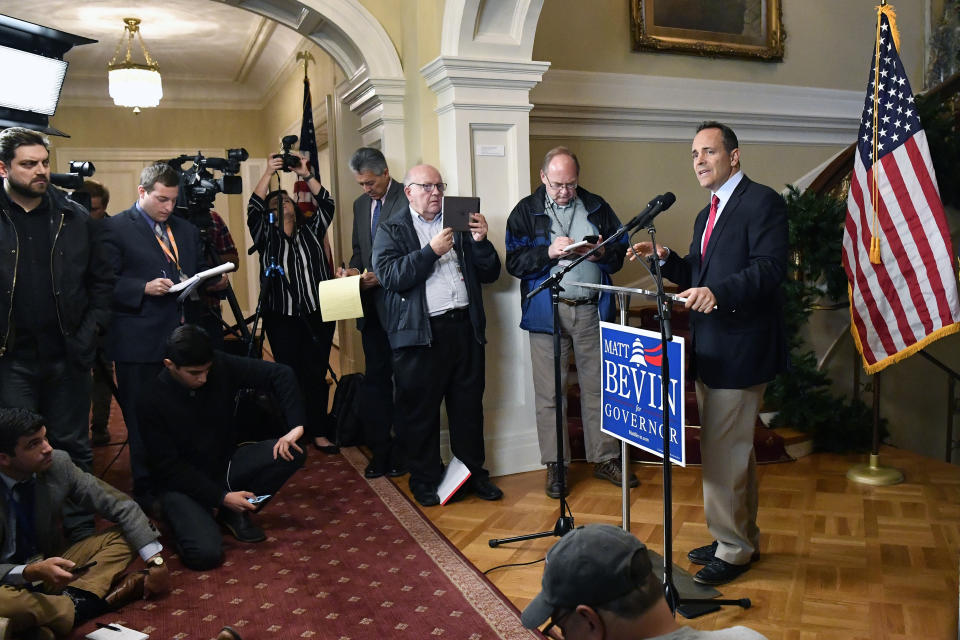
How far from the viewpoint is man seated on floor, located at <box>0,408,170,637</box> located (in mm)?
2381

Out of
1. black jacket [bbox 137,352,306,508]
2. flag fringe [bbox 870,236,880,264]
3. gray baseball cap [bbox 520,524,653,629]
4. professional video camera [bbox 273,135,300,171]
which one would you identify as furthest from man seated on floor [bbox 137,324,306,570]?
flag fringe [bbox 870,236,880,264]

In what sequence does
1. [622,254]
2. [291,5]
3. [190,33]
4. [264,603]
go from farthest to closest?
[190,33], [291,5], [622,254], [264,603]

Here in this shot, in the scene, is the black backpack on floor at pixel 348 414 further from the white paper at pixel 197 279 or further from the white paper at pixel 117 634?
the white paper at pixel 117 634

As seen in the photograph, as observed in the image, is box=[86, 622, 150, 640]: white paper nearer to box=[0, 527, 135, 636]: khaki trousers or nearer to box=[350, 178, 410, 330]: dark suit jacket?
box=[0, 527, 135, 636]: khaki trousers

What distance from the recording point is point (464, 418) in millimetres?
3738

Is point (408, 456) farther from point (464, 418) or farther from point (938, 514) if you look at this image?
point (938, 514)

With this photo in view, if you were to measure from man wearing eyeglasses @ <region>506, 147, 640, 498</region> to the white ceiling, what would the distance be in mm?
4089

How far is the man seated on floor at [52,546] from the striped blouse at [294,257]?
170 cm

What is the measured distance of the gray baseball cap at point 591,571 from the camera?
1.16 m

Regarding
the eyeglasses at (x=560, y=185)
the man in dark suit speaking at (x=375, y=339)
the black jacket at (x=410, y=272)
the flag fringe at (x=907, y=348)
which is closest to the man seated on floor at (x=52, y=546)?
the black jacket at (x=410, y=272)

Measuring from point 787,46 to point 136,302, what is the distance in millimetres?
4349

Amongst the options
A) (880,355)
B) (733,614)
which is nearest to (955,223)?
(880,355)

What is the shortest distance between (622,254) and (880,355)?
1.26 m

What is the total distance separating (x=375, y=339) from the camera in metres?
4.09
